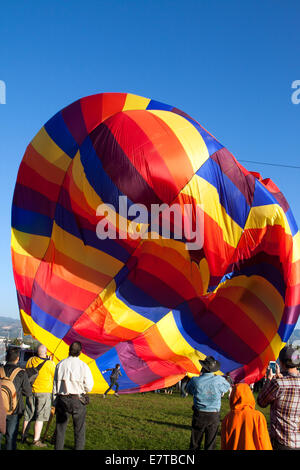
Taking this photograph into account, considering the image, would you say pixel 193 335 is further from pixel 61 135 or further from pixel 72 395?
pixel 72 395

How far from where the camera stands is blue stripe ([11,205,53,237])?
8758 mm

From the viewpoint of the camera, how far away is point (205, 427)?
467 centimetres

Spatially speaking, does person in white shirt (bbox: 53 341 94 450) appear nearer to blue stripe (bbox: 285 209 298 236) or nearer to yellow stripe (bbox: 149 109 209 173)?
yellow stripe (bbox: 149 109 209 173)

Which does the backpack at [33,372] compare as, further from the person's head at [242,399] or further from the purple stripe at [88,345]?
the person's head at [242,399]

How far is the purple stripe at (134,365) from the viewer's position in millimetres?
9281

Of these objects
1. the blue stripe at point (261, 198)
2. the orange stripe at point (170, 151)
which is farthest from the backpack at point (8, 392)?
the blue stripe at point (261, 198)

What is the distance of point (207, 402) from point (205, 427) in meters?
0.30

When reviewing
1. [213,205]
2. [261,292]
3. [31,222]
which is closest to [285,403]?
[213,205]

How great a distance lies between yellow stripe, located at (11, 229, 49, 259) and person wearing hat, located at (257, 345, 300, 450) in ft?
20.1

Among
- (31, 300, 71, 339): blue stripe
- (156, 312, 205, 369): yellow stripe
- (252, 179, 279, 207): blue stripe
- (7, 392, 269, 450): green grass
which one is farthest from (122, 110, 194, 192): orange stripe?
(7, 392, 269, 450): green grass

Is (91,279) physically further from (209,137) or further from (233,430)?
(233,430)

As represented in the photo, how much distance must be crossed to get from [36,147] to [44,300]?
303cm

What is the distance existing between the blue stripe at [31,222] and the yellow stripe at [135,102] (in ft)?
8.74
